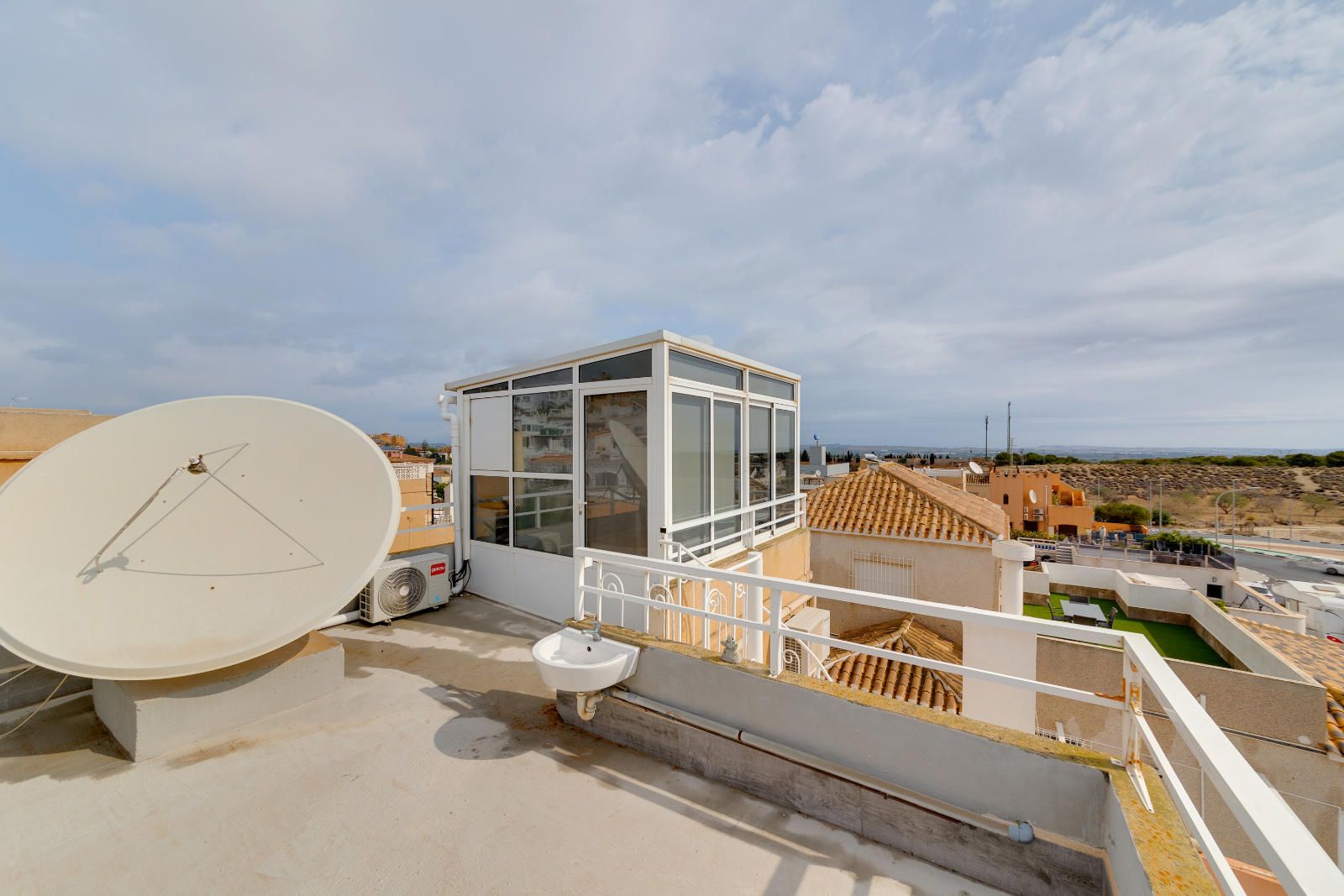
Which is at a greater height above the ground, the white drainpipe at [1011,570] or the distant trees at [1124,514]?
the white drainpipe at [1011,570]

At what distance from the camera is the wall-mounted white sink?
2.86 m

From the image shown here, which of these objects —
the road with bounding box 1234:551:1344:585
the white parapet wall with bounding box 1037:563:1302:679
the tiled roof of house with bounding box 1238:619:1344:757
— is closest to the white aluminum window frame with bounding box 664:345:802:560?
the tiled roof of house with bounding box 1238:619:1344:757

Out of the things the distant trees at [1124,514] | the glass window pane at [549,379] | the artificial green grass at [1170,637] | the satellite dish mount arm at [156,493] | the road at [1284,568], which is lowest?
the road at [1284,568]

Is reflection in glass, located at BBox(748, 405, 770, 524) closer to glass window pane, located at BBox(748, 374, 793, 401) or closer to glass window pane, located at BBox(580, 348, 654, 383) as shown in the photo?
glass window pane, located at BBox(748, 374, 793, 401)

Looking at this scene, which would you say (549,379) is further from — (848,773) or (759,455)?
(848,773)

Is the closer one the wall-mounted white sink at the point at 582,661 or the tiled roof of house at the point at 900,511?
the wall-mounted white sink at the point at 582,661

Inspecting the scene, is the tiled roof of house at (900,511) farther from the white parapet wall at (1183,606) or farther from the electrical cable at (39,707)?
the electrical cable at (39,707)

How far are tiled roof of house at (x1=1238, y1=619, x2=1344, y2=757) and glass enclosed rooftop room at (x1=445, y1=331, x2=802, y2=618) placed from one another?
10269 mm

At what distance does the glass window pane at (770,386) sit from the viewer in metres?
6.40

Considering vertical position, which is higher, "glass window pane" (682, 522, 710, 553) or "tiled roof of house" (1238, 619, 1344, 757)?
"glass window pane" (682, 522, 710, 553)

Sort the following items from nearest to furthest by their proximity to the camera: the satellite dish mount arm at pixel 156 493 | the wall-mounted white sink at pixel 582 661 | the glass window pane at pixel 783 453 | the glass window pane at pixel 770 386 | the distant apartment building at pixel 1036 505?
the wall-mounted white sink at pixel 582 661, the satellite dish mount arm at pixel 156 493, the glass window pane at pixel 770 386, the glass window pane at pixel 783 453, the distant apartment building at pixel 1036 505

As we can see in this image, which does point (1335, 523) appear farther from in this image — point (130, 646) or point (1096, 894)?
point (130, 646)

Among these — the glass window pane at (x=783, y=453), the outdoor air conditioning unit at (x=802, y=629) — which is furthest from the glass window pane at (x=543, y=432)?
the outdoor air conditioning unit at (x=802, y=629)

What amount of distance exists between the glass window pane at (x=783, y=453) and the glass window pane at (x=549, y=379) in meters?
3.11
